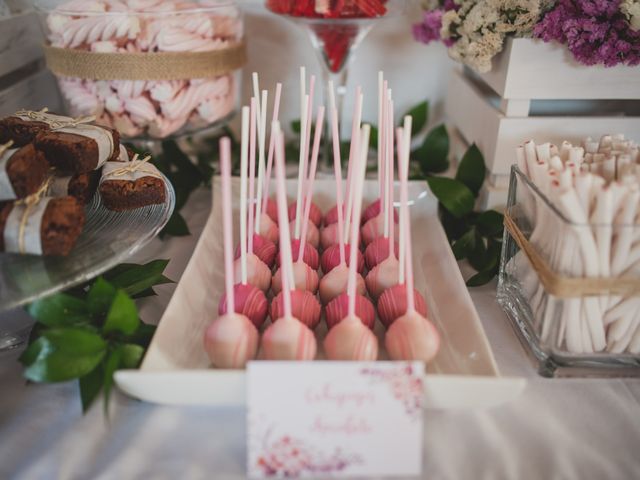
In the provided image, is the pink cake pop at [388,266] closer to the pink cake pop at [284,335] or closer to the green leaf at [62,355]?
the pink cake pop at [284,335]

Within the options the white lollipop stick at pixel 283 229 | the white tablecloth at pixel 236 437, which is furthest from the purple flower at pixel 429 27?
the white tablecloth at pixel 236 437

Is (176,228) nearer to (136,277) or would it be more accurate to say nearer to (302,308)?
(136,277)

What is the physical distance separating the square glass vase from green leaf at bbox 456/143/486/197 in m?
0.24

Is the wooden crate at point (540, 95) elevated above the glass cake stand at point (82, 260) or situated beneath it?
elevated above

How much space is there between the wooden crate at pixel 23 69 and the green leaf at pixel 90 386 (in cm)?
59

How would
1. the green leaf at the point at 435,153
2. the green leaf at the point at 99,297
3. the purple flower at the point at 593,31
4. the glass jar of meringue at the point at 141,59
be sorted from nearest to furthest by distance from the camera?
the green leaf at the point at 99,297 < the purple flower at the point at 593,31 < the glass jar of meringue at the point at 141,59 < the green leaf at the point at 435,153

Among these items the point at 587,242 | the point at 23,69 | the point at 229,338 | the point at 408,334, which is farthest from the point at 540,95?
the point at 23,69

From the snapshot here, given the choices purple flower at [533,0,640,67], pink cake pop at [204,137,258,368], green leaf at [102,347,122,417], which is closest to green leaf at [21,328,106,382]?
green leaf at [102,347,122,417]

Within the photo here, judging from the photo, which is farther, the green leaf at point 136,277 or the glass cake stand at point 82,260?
the green leaf at point 136,277

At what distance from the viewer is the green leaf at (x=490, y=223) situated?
867 mm

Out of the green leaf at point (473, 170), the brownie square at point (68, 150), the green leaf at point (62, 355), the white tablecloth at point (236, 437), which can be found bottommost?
the white tablecloth at point (236, 437)

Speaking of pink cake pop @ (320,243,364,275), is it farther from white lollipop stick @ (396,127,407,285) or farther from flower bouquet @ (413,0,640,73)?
flower bouquet @ (413,0,640,73)

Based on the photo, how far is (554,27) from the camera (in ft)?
2.49

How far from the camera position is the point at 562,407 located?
0.60 meters
